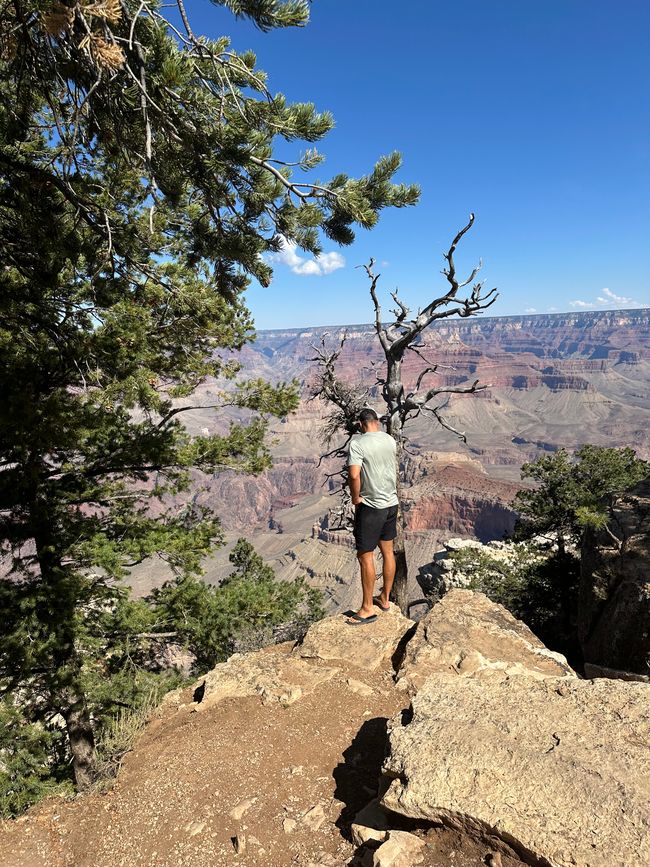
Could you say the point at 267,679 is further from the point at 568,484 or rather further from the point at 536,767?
the point at 568,484

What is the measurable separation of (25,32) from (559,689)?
5.73m

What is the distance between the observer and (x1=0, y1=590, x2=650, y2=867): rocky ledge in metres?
2.38

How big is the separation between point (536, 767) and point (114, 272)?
535 centimetres

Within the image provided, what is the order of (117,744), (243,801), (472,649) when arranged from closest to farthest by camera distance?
(243,801) → (117,744) → (472,649)

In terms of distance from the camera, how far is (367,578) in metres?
5.51

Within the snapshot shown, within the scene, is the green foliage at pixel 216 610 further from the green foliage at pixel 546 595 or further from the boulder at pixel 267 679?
the green foliage at pixel 546 595

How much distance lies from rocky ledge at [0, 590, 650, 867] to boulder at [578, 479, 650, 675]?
16.8ft

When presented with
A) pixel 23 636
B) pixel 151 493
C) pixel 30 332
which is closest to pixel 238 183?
pixel 30 332

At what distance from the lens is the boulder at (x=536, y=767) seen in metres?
2.22

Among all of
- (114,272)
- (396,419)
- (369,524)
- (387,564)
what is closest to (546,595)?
(396,419)

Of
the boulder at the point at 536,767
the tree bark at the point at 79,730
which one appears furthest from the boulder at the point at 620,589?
the tree bark at the point at 79,730

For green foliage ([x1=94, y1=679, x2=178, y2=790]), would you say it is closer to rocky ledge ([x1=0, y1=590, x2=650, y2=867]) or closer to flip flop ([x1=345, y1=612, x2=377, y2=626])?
rocky ledge ([x1=0, y1=590, x2=650, y2=867])

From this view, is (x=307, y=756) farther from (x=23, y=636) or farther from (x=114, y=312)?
(x=114, y=312)

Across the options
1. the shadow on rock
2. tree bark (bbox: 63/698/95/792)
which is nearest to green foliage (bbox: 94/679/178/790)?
tree bark (bbox: 63/698/95/792)
